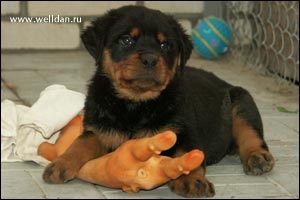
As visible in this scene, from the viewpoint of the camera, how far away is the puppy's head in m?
3.11

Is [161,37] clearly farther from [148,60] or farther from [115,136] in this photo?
[115,136]

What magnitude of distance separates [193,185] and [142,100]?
21.2 inches

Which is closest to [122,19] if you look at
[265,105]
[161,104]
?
[161,104]

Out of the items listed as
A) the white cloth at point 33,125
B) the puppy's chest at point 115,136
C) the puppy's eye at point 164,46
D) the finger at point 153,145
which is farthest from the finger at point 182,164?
the white cloth at point 33,125

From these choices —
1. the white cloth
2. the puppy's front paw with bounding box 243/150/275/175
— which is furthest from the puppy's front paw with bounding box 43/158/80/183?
the puppy's front paw with bounding box 243/150/275/175

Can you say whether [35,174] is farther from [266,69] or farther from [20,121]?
[266,69]

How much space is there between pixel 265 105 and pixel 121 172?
2.30 m

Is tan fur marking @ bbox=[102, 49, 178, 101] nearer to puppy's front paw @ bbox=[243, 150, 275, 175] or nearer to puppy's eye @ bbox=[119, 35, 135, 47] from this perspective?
puppy's eye @ bbox=[119, 35, 135, 47]

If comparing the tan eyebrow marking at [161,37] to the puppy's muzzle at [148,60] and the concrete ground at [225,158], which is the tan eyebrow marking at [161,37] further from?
the concrete ground at [225,158]

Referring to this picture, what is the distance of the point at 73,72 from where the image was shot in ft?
19.4

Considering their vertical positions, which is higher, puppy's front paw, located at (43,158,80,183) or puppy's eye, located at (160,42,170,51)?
puppy's eye, located at (160,42,170,51)

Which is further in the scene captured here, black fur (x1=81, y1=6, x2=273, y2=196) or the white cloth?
the white cloth

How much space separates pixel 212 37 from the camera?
20.6 ft

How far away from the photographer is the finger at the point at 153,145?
2.73 metres
